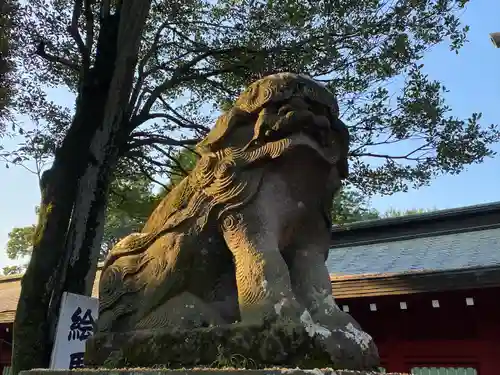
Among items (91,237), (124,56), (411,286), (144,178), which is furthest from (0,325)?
(411,286)

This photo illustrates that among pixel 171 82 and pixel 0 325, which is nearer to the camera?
pixel 171 82

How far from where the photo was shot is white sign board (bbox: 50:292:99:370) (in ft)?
13.9

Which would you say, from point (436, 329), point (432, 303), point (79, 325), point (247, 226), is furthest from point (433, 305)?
point (247, 226)

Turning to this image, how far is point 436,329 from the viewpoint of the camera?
574 centimetres

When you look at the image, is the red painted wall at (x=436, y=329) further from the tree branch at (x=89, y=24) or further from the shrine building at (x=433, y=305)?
the tree branch at (x=89, y=24)

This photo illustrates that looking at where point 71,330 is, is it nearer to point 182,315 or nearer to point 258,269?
point 182,315

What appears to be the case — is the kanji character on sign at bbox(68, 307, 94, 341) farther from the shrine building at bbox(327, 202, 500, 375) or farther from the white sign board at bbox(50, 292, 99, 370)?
the shrine building at bbox(327, 202, 500, 375)

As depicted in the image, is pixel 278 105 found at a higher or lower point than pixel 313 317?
higher

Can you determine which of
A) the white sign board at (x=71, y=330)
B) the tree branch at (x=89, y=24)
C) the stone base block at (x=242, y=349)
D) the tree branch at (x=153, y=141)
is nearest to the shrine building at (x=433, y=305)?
the tree branch at (x=153, y=141)

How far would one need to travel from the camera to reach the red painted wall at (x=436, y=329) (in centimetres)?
540

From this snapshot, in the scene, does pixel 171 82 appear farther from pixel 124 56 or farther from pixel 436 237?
pixel 436 237

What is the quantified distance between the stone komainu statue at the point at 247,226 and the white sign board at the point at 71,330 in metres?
2.23

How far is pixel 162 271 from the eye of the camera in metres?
2.19

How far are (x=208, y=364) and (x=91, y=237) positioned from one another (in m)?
3.14
